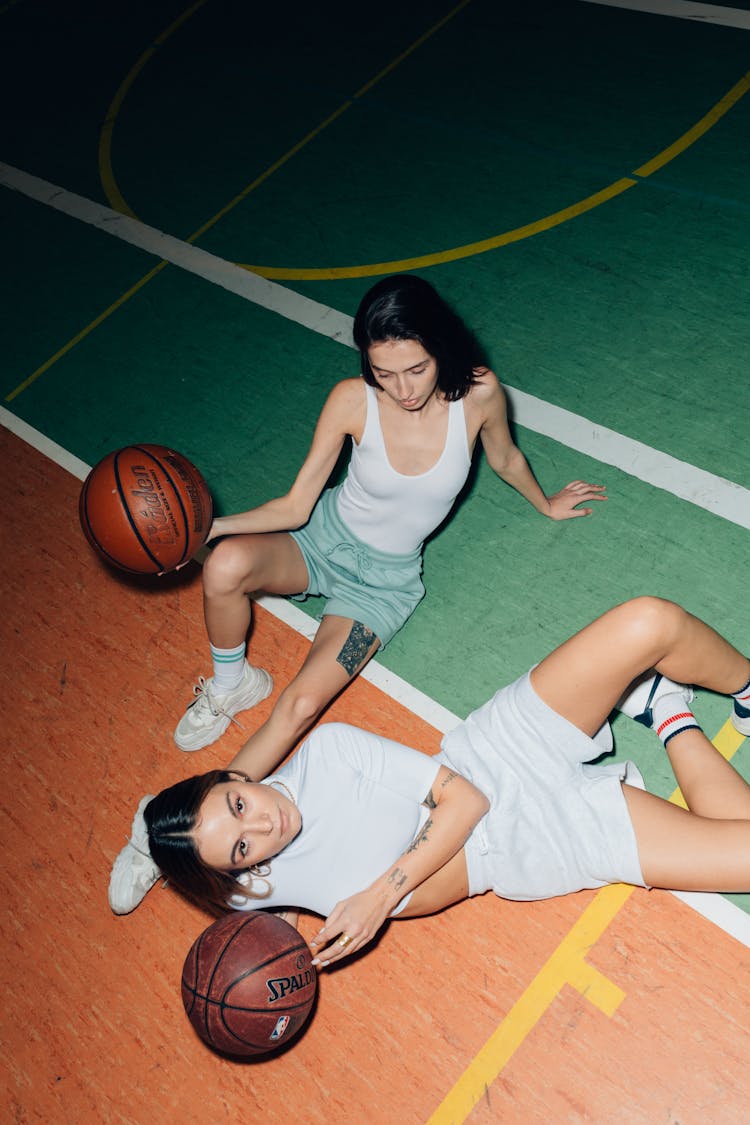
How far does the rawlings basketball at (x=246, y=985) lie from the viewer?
108 inches

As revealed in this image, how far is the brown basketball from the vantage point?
11.8 feet

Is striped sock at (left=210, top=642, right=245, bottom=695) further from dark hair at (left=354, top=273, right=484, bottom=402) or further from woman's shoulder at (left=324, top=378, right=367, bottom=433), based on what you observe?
dark hair at (left=354, top=273, right=484, bottom=402)

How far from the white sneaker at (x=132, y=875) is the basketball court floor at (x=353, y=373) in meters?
0.12

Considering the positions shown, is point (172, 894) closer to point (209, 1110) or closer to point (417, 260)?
point (209, 1110)

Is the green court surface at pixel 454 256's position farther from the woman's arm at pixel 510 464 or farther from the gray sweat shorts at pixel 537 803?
the gray sweat shorts at pixel 537 803

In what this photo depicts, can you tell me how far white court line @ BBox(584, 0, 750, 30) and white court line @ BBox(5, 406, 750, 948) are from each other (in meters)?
5.52

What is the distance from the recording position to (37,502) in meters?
5.38

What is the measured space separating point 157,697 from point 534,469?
223 centimetres

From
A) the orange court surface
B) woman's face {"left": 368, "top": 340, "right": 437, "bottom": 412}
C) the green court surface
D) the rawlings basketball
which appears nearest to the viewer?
the rawlings basketball

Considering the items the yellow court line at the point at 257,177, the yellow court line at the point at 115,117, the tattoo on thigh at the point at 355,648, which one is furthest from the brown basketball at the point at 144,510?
the yellow court line at the point at 115,117

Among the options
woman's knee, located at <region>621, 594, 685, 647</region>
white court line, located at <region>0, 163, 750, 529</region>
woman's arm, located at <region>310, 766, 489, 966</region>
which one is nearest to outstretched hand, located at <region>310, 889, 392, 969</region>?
woman's arm, located at <region>310, 766, 489, 966</region>

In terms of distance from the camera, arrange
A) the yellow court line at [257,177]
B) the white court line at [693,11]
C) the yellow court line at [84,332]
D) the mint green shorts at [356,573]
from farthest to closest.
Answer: the yellow court line at [257,177], the white court line at [693,11], the yellow court line at [84,332], the mint green shorts at [356,573]

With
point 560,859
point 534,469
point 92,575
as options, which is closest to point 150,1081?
point 560,859

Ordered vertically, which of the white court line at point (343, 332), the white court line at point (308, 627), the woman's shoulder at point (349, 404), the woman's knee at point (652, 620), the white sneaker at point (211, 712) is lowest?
the white sneaker at point (211, 712)
